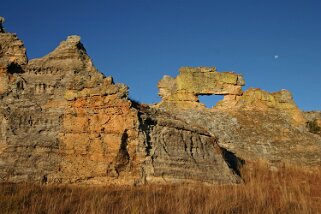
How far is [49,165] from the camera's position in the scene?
1037 cm

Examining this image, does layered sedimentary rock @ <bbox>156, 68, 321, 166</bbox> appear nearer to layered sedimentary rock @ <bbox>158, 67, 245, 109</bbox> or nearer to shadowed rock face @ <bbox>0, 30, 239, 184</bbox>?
layered sedimentary rock @ <bbox>158, 67, 245, 109</bbox>

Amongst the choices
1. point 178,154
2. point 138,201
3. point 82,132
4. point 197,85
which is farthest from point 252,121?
point 138,201

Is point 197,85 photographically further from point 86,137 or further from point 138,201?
point 138,201

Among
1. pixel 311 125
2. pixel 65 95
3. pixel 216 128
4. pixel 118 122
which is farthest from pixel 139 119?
pixel 311 125

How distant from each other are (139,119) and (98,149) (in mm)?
1404

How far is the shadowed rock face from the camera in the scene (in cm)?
1027

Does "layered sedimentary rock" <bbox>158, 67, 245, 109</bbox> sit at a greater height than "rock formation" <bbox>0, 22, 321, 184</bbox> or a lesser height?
greater

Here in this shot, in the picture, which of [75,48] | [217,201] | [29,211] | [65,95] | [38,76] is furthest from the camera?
[75,48]

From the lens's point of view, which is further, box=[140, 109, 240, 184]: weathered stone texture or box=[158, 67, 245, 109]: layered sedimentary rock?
box=[158, 67, 245, 109]: layered sedimentary rock

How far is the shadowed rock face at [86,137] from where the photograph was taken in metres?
10.3

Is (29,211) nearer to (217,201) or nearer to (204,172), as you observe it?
(217,201)

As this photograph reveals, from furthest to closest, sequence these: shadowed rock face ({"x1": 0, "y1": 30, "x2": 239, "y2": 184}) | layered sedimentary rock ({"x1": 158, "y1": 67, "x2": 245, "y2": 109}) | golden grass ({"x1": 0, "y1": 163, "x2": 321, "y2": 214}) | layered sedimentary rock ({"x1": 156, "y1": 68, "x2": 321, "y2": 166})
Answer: layered sedimentary rock ({"x1": 158, "y1": 67, "x2": 245, "y2": 109})
layered sedimentary rock ({"x1": 156, "y1": 68, "x2": 321, "y2": 166})
shadowed rock face ({"x1": 0, "y1": 30, "x2": 239, "y2": 184})
golden grass ({"x1": 0, "y1": 163, "x2": 321, "y2": 214})

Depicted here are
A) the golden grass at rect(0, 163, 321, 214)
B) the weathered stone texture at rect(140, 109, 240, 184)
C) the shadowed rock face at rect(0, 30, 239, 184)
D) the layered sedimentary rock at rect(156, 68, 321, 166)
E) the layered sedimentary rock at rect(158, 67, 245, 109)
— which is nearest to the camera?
the golden grass at rect(0, 163, 321, 214)

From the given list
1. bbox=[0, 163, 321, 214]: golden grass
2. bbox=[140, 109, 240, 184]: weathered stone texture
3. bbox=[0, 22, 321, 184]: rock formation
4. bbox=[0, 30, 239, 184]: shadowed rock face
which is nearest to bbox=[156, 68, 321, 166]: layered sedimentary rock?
bbox=[140, 109, 240, 184]: weathered stone texture
